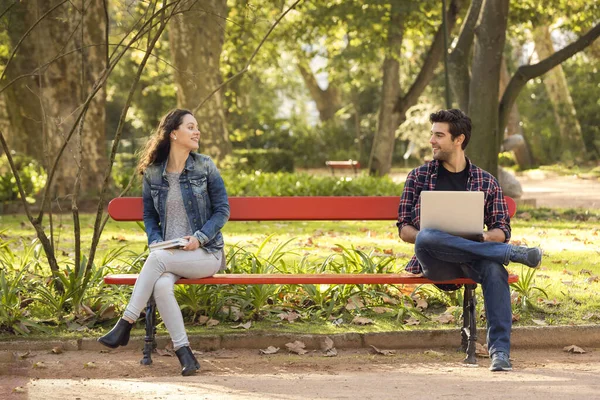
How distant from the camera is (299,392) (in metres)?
5.17

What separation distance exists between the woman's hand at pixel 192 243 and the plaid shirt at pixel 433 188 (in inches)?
50.2

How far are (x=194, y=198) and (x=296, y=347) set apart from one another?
1.11m

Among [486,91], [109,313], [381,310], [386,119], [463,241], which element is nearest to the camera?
[463,241]

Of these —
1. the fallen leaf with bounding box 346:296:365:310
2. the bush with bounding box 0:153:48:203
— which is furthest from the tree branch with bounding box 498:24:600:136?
the fallen leaf with bounding box 346:296:365:310

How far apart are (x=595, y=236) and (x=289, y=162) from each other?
2251 centimetres

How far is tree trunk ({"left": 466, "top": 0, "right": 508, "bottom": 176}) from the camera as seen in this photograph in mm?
15016

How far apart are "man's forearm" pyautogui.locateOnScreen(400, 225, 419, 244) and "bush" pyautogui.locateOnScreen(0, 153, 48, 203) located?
38.3ft

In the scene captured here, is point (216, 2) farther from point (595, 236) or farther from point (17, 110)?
point (595, 236)

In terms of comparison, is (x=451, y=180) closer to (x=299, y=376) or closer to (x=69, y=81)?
(x=299, y=376)

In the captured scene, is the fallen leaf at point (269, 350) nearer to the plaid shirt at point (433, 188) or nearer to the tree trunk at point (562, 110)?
the plaid shirt at point (433, 188)

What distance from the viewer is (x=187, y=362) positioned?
5777 millimetres

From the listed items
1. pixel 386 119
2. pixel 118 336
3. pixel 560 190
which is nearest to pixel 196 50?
pixel 386 119

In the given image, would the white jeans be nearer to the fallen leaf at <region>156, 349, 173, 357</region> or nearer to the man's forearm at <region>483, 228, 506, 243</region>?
the fallen leaf at <region>156, 349, 173, 357</region>


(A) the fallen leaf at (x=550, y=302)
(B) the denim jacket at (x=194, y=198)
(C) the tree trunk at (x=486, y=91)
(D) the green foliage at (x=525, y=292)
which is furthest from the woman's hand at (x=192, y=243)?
(C) the tree trunk at (x=486, y=91)
